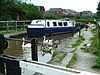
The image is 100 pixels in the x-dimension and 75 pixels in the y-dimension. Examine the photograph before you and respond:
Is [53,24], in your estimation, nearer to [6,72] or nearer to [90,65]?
[90,65]

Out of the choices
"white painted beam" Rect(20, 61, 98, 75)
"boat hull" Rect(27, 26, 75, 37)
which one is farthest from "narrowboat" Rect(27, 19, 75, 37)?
"white painted beam" Rect(20, 61, 98, 75)

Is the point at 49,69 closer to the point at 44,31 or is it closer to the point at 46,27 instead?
the point at 44,31

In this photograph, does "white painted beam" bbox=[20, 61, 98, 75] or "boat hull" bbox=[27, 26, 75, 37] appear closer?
"white painted beam" bbox=[20, 61, 98, 75]

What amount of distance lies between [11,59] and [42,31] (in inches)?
874

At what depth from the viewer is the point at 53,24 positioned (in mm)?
29562

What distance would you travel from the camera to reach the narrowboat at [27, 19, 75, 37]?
85.5ft

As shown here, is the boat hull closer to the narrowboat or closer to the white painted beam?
the narrowboat

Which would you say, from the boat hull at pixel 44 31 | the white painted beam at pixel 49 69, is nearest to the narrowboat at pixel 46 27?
the boat hull at pixel 44 31

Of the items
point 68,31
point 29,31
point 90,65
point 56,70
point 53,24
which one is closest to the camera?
point 56,70

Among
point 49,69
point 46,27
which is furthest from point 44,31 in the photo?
point 49,69

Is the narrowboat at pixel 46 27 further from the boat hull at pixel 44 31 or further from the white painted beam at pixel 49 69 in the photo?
the white painted beam at pixel 49 69

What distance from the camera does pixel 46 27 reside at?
27391mm

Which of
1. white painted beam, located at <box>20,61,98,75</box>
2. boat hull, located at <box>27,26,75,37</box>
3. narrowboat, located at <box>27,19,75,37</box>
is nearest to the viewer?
white painted beam, located at <box>20,61,98,75</box>

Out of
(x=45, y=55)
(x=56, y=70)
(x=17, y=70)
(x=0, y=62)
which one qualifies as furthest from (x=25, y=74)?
(x=45, y=55)
